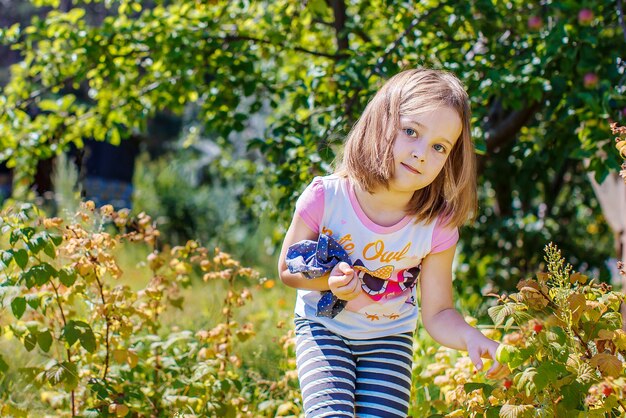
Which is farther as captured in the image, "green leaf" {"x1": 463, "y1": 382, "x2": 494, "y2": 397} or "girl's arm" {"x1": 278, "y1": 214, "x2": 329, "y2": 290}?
"girl's arm" {"x1": 278, "y1": 214, "x2": 329, "y2": 290}

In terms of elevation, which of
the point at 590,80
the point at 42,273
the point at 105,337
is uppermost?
the point at 590,80

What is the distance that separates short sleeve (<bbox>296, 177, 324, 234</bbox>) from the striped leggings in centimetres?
24

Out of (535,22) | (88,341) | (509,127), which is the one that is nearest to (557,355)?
(88,341)

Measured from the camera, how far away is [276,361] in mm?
2848

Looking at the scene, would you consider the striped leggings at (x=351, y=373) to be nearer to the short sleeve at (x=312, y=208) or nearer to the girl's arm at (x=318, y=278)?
the girl's arm at (x=318, y=278)

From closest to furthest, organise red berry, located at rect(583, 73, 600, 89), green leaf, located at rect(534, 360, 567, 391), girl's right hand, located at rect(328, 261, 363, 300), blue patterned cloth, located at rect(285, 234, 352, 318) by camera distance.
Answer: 1. green leaf, located at rect(534, 360, 567, 391)
2. girl's right hand, located at rect(328, 261, 363, 300)
3. blue patterned cloth, located at rect(285, 234, 352, 318)
4. red berry, located at rect(583, 73, 600, 89)

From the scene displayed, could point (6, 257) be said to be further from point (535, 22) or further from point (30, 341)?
point (535, 22)

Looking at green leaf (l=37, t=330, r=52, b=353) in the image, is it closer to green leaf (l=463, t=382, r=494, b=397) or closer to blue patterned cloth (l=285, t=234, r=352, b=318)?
blue patterned cloth (l=285, t=234, r=352, b=318)

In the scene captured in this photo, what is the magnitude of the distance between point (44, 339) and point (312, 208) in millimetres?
804

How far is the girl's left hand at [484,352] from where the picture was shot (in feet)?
5.74

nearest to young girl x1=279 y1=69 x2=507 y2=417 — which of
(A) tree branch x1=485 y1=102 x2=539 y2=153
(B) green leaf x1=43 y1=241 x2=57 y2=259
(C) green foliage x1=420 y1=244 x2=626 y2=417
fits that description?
(C) green foliage x1=420 y1=244 x2=626 y2=417

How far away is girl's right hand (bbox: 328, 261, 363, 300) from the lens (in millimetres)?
1716

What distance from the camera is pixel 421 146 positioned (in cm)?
188

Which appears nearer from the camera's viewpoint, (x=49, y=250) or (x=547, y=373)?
(x=547, y=373)
